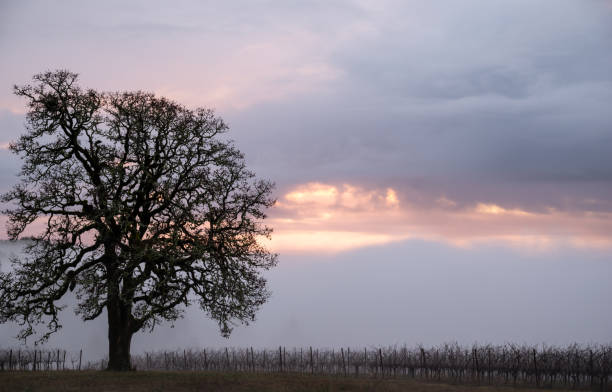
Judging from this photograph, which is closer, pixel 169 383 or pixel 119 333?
pixel 169 383

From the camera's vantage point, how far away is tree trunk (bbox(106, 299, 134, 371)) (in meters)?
34.8

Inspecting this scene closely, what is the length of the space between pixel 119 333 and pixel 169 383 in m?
4.79

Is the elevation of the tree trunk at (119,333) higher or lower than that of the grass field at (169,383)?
higher

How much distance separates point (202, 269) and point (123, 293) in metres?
4.54

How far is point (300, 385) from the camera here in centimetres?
3388

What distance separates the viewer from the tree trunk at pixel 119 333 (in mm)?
34750

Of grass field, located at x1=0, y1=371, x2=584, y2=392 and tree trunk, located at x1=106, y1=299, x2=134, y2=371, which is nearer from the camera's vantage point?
grass field, located at x1=0, y1=371, x2=584, y2=392

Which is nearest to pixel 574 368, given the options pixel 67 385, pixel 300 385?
pixel 300 385

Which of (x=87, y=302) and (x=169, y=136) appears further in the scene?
(x=169, y=136)

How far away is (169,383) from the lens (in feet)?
106

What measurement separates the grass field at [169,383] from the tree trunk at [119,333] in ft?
3.78

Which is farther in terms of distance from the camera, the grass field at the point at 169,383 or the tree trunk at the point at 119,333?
the tree trunk at the point at 119,333

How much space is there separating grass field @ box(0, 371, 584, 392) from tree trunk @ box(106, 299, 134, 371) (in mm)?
1153

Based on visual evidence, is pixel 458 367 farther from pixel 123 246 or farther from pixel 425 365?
pixel 123 246
